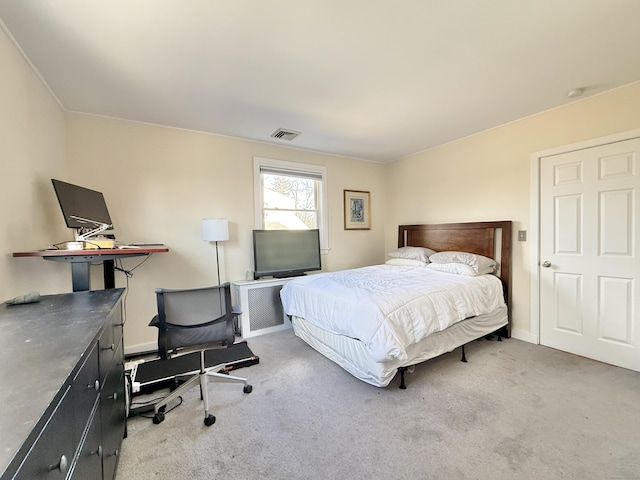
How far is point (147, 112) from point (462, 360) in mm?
4016

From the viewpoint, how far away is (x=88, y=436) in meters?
0.96

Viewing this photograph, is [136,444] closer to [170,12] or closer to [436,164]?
[170,12]

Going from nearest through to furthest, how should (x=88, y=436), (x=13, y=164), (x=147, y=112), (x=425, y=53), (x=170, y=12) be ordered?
(x=88, y=436), (x=170, y=12), (x=13, y=164), (x=425, y=53), (x=147, y=112)

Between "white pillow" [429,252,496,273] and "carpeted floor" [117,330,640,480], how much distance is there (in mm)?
1087

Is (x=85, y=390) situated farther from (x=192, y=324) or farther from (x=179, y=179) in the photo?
(x=179, y=179)

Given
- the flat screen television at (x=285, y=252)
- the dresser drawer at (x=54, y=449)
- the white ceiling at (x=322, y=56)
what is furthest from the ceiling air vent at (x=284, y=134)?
the dresser drawer at (x=54, y=449)

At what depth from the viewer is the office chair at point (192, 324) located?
194 cm

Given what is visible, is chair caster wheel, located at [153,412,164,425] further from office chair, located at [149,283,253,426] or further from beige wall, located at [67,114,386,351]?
beige wall, located at [67,114,386,351]

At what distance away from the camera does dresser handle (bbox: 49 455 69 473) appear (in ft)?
2.11

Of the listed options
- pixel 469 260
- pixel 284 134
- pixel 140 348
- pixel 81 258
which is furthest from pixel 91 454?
pixel 469 260

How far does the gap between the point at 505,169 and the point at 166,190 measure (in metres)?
4.01

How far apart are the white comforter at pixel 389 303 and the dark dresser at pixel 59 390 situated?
5.29ft

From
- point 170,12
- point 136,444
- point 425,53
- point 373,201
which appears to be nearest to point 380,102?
point 425,53

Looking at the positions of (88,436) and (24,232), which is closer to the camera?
(88,436)
